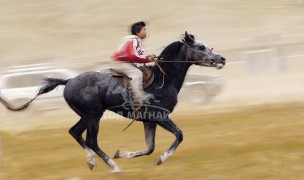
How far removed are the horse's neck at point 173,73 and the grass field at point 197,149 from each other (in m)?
1.51

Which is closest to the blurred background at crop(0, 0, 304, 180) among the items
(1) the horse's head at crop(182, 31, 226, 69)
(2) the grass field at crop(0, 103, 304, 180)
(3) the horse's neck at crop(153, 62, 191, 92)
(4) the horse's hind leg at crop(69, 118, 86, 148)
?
(2) the grass field at crop(0, 103, 304, 180)

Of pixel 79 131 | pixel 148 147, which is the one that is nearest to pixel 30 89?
pixel 79 131

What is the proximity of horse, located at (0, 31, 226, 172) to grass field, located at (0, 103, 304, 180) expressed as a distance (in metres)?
0.67

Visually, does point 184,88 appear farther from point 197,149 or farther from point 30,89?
point 197,149

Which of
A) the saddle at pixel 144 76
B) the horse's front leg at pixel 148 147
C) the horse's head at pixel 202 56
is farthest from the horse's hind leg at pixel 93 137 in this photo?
the horse's head at pixel 202 56

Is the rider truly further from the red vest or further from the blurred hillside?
the blurred hillside

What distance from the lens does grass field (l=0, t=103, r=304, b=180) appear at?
12.6 metres

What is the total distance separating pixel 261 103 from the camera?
80.8 feet

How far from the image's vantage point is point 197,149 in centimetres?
1512

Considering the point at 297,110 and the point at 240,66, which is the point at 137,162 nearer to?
the point at 297,110

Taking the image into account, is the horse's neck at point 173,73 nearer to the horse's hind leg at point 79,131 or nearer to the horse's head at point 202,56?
the horse's head at point 202,56

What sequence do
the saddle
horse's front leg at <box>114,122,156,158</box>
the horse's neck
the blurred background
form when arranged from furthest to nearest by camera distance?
the blurred background → the horse's neck → the saddle → horse's front leg at <box>114,122,156,158</box>

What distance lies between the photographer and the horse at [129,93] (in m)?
12.6

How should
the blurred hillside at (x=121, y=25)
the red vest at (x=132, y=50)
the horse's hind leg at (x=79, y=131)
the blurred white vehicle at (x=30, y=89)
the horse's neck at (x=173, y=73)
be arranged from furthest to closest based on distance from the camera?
the blurred hillside at (x=121, y=25)
the blurred white vehicle at (x=30, y=89)
the horse's hind leg at (x=79, y=131)
the horse's neck at (x=173, y=73)
the red vest at (x=132, y=50)
